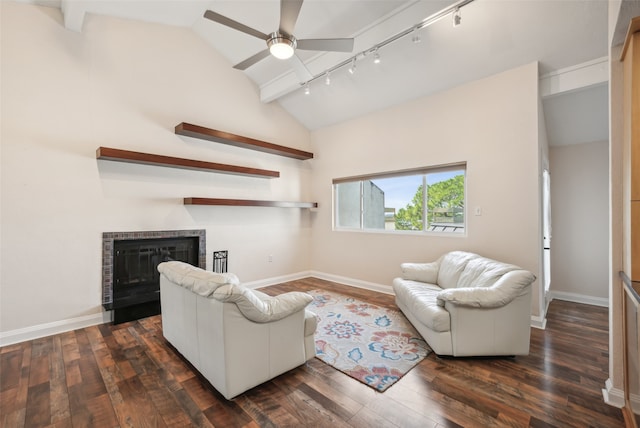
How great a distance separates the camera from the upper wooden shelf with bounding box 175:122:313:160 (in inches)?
153

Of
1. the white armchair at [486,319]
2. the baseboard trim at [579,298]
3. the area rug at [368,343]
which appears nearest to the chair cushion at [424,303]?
the white armchair at [486,319]

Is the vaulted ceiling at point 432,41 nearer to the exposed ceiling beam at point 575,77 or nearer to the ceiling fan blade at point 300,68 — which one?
the exposed ceiling beam at point 575,77

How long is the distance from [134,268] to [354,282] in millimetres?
3303

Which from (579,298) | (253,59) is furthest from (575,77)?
(253,59)

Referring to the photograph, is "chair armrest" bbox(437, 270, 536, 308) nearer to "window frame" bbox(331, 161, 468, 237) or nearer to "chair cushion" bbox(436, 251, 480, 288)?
"chair cushion" bbox(436, 251, 480, 288)

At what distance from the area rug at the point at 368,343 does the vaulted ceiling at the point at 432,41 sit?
9.73ft

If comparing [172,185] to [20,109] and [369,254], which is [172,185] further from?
[369,254]

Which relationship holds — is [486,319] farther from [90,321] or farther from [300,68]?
[90,321]

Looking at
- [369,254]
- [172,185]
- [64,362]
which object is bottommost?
[64,362]

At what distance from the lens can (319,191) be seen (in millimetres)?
5594

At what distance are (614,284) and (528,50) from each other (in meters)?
2.60

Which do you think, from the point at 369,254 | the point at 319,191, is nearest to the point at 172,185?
the point at 319,191

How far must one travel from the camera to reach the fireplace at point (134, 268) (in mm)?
3357

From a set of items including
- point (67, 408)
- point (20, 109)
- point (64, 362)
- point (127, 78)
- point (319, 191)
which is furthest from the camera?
point (319, 191)
